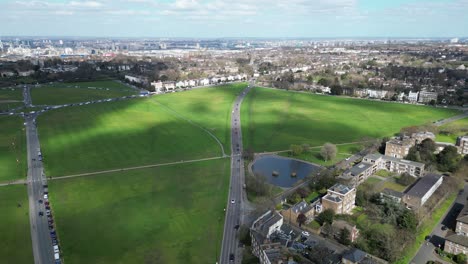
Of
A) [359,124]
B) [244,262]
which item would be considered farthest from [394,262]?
[359,124]

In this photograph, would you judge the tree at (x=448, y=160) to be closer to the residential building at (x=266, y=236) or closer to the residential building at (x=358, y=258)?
the residential building at (x=358, y=258)

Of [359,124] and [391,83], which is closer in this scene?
[359,124]

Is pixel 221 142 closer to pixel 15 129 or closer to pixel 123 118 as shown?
pixel 123 118

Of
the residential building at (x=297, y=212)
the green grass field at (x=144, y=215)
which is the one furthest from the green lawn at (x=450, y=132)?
the green grass field at (x=144, y=215)

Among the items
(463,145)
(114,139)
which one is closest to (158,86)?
(114,139)

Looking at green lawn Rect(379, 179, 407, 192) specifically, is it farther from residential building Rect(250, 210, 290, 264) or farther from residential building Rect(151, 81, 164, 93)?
residential building Rect(151, 81, 164, 93)
